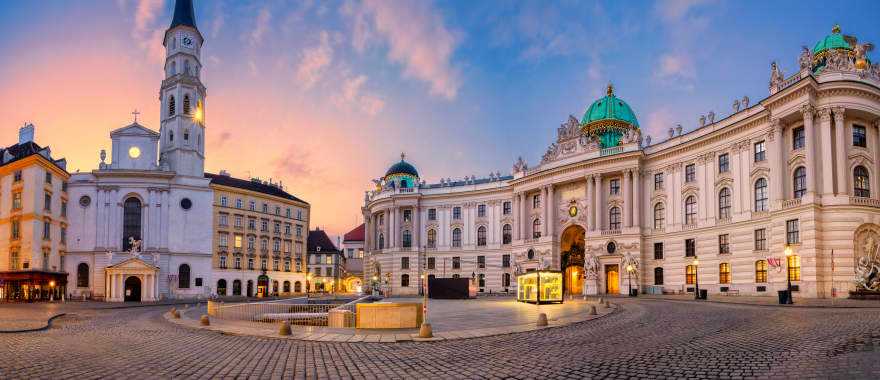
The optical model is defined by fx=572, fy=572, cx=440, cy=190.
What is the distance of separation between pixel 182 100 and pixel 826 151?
235 feet

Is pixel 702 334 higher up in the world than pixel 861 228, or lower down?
lower down

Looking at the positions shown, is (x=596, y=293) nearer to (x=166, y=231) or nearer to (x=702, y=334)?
(x=702, y=334)

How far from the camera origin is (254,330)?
22.2 metres

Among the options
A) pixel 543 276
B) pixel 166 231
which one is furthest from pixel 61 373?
pixel 166 231

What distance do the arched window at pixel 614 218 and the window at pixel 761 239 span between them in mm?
16536

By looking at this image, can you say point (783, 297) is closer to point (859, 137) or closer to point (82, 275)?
point (859, 137)

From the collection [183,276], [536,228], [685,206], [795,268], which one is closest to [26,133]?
[183,276]

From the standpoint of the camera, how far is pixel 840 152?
1594 inches

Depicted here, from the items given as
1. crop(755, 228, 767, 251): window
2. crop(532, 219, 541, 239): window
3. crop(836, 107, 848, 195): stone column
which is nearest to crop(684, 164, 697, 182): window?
crop(755, 228, 767, 251): window

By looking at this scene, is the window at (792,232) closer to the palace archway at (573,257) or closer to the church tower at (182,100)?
the palace archway at (573,257)

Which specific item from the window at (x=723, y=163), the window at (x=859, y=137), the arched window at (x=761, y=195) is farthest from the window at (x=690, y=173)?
the window at (x=859, y=137)

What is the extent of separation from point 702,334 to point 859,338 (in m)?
4.15

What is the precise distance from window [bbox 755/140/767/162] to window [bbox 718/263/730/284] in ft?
30.9

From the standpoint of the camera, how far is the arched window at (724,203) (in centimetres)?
5069
